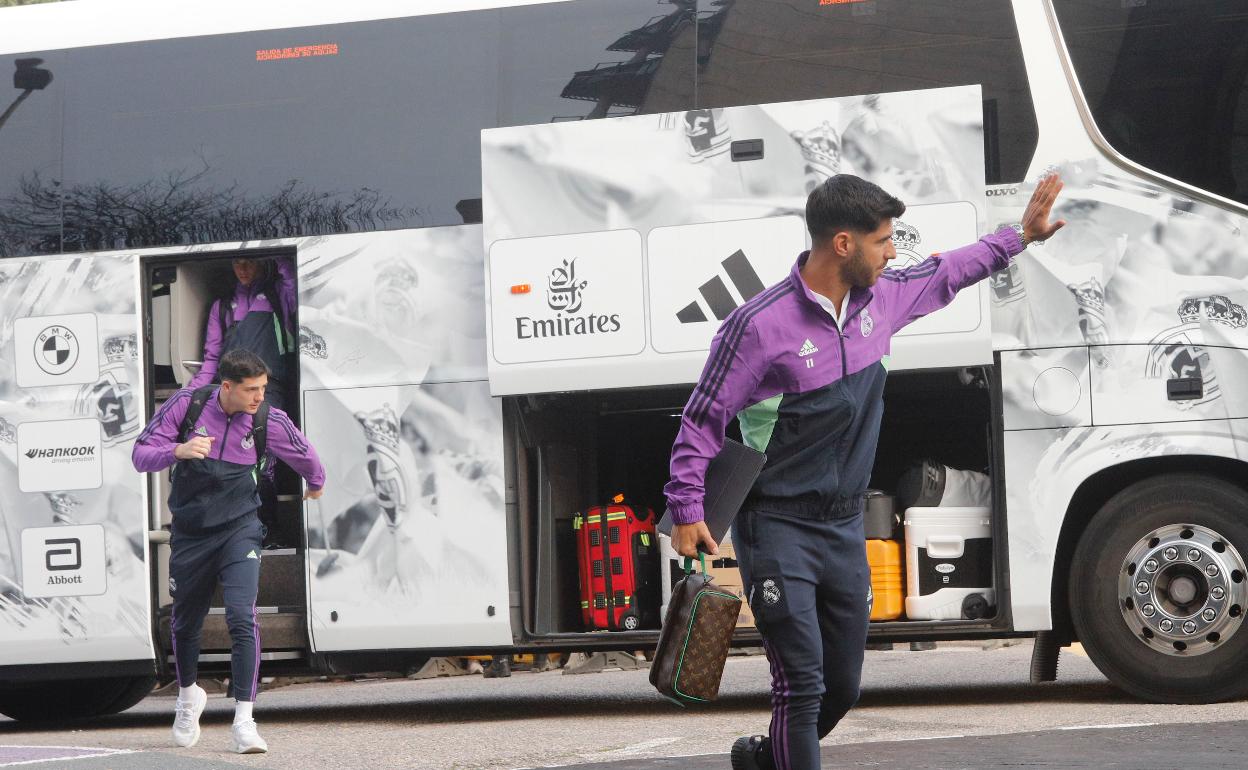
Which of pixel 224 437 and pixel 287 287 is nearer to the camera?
pixel 224 437

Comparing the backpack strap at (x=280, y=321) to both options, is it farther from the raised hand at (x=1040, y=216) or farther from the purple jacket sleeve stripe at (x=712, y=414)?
the raised hand at (x=1040, y=216)

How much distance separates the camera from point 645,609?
30.2ft

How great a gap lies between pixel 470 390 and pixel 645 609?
143cm

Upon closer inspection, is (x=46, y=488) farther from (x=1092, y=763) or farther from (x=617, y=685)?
(x=1092, y=763)

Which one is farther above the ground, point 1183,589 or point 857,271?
point 857,271

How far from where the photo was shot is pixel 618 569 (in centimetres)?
920

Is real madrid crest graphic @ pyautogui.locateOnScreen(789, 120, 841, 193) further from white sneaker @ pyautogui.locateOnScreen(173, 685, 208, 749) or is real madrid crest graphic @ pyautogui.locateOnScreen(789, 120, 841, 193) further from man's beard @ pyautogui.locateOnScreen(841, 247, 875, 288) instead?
white sneaker @ pyautogui.locateOnScreen(173, 685, 208, 749)

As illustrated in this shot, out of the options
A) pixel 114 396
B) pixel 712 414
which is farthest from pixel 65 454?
pixel 712 414

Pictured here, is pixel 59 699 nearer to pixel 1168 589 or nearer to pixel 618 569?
pixel 618 569

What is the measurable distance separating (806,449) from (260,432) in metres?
4.17

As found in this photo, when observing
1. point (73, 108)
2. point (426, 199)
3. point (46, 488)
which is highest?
point (73, 108)

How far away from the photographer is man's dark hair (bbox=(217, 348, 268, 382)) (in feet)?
27.8

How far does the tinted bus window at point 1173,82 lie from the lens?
27.2 feet

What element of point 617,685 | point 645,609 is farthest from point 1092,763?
point 617,685
